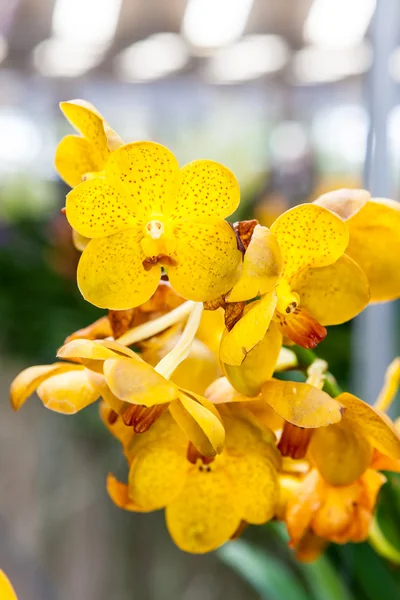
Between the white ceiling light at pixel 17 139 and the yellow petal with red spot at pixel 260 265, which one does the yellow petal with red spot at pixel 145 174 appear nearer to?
the yellow petal with red spot at pixel 260 265

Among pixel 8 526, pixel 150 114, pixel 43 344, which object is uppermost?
pixel 150 114

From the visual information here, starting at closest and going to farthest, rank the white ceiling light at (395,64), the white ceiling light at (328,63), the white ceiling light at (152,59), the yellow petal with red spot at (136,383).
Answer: the yellow petal with red spot at (136,383), the white ceiling light at (395,64), the white ceiling light at (328,63), the white ceiling light at (152,59)

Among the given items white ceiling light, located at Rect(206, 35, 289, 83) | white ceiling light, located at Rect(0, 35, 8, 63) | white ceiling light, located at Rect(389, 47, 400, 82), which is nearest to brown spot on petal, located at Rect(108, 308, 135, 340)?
white ceiling light, located at Rect(389, 47, 400, 82)

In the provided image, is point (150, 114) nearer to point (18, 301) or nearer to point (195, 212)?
point (18, 301)

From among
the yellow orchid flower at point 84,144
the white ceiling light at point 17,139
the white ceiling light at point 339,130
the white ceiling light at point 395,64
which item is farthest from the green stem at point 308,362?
the white ceiling light at point 17,139

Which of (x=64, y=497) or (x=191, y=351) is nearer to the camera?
(x=191, y=351)

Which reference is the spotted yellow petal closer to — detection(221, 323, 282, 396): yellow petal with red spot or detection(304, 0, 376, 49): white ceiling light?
detection(221, 323, 282, 396): yellow petal with red spot

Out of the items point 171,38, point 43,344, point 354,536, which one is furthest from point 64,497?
point 354,536
